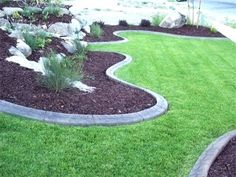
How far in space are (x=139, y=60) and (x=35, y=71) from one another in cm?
297

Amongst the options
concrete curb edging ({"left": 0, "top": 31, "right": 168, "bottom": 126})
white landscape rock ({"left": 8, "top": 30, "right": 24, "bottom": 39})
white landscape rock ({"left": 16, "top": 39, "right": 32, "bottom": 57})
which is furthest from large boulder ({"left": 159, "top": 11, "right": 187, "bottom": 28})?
concrete curb edging ({"left": 0, "top": 31, "right": 168, "bottom": 126})

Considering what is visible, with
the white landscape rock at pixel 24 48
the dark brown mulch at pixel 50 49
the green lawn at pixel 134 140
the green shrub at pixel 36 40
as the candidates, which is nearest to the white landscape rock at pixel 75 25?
the dark brown mulch at pixel 50 49

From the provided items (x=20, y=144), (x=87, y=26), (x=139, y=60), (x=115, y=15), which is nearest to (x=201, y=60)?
(x=139, y=60)

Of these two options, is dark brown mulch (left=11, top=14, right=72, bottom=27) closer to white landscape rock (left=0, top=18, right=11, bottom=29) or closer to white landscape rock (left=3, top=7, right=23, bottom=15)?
white landscape rock (left=3, top=7, right=23, bottom=15)

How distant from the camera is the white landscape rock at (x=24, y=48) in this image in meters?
6.65

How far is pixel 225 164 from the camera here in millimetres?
3850

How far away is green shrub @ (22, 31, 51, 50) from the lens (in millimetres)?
7141

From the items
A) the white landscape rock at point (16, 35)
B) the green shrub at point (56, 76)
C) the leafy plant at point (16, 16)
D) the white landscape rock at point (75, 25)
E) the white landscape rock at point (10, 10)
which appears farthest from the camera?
the white landscape rock at point (75, 25)

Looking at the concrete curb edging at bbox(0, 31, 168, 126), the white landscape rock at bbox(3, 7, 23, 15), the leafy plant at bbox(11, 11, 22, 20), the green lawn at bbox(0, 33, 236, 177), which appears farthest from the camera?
the white landscape rock at bbox(3, 7, 23, 15)

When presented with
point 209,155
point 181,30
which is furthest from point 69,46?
point 181,30

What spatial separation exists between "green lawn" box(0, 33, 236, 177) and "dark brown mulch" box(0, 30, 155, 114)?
1.35 feet

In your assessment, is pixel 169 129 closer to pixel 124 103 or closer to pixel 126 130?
pixel 126 130

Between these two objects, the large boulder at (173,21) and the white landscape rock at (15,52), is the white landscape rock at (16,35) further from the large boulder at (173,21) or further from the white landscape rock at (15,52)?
the large boulder at (173,21)

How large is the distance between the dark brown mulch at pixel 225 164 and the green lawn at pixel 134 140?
8.0 inches
